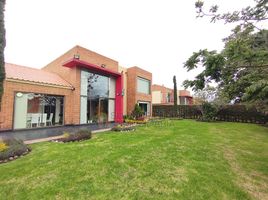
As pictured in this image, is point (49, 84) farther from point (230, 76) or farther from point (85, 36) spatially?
point (230, 76)

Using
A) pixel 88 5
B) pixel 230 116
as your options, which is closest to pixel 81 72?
pixel 88 5

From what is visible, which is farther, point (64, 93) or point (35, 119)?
point (64, 93)

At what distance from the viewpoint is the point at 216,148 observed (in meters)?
8.92

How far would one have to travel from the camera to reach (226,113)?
24984 mm

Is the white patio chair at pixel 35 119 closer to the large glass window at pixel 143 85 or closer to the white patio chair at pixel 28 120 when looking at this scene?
the white patio chair at pixel 28 120

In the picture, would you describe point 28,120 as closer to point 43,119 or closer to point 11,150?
point 43,119

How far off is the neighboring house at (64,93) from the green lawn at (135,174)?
5682 millimetres

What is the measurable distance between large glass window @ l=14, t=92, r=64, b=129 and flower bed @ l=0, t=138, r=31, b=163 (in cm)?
372

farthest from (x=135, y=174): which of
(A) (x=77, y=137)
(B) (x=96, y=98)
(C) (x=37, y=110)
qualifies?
(B) (x=96, y=98)

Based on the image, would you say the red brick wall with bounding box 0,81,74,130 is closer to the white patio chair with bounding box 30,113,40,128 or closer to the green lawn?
the white patio chair with bounding box 30,113,40,128

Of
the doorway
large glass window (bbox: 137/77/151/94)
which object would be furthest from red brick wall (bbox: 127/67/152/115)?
the doorway

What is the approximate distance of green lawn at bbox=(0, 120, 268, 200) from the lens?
4480 millimetres

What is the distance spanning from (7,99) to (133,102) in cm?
1481

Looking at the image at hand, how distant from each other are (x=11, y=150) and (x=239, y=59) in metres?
9.73
